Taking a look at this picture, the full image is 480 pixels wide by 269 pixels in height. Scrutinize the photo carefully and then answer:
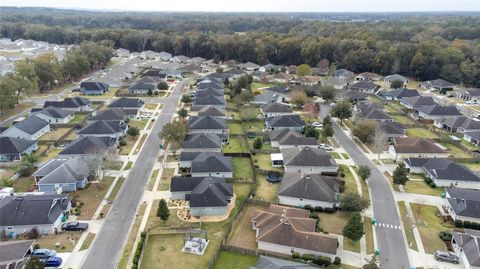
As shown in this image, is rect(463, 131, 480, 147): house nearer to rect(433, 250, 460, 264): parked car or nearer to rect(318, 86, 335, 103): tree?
rect(318, 86, 335, 103): tree

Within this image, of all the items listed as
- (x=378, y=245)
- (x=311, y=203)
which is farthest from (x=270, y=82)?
(x=378, y=245)

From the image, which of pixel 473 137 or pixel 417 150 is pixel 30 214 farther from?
pixel 473 137

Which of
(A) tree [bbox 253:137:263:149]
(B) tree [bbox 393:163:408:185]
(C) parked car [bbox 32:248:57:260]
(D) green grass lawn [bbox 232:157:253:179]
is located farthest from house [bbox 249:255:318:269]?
(A) tree [bbox 253:137:263:149]

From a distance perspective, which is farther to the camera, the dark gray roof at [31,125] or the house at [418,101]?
the house at [418,101]

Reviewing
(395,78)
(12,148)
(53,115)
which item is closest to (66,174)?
(12,148)

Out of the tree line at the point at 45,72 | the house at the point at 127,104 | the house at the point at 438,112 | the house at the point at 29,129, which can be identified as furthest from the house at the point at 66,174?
the house at the point at 438,112

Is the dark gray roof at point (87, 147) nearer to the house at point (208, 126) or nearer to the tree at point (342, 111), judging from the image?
→ the house at point (208, 126)

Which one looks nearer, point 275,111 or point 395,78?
point 275,111
